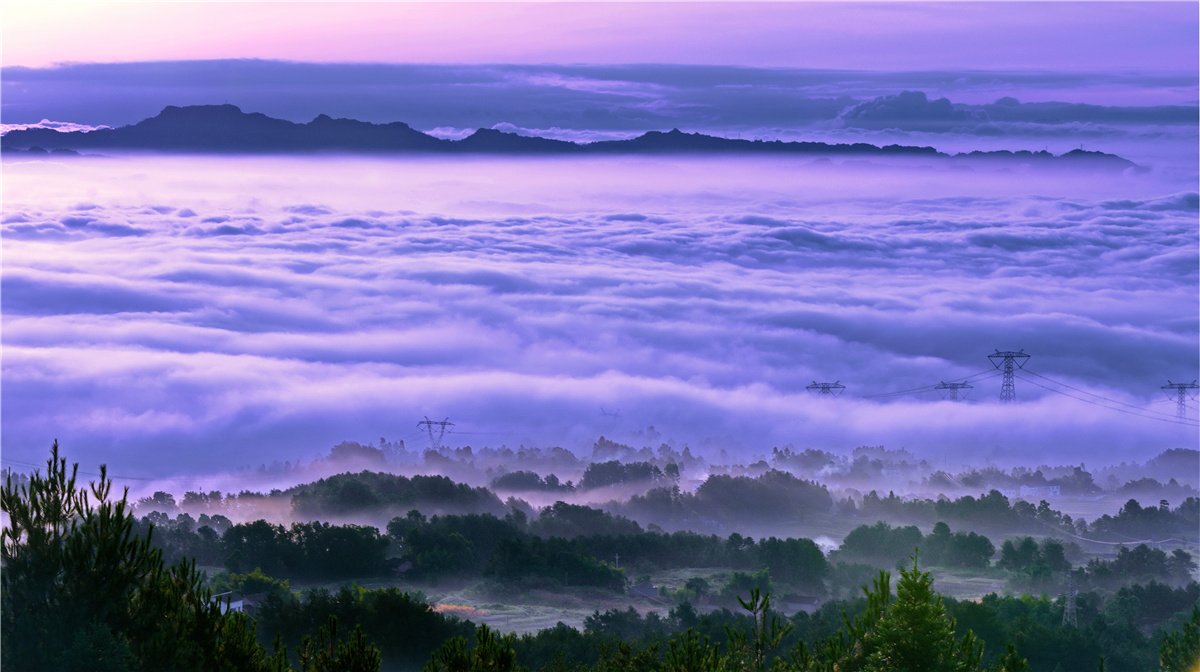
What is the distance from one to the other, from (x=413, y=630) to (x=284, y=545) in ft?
51.6

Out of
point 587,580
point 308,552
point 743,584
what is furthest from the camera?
point 587,580

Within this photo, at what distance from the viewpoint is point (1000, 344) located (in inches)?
→ 4564

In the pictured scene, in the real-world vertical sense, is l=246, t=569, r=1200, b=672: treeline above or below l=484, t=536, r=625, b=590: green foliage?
above

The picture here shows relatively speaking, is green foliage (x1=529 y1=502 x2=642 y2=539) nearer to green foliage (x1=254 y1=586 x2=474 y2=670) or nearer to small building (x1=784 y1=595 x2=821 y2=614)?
small building (x1=784 y1=595 x2=821 y2=614)

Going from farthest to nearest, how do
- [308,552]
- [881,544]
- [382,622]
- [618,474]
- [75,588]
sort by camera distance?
[618,474] → [881,544] → [308,552] → [382,622] → [75,588]

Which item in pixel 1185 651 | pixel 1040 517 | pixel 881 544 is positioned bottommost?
pixel 1040 517

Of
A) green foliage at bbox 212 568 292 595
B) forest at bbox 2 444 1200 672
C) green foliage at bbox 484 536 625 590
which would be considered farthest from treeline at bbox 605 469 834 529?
green foliage at bbox 212 568 292 595

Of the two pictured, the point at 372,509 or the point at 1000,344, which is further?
the point at 1000,344

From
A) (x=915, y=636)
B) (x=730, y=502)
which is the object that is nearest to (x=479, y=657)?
(x=915, y=636)

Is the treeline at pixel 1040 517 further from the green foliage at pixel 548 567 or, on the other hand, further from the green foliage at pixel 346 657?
the green foliage at pixel 346 657

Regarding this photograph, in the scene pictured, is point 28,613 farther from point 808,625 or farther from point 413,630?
point 808,625

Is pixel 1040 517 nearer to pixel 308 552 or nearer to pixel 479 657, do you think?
pixel 308 552

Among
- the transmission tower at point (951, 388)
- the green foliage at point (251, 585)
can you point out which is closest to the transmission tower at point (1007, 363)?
the transmission tower at point (951, 388)

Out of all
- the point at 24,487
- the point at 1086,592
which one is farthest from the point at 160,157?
the point at 24,487
